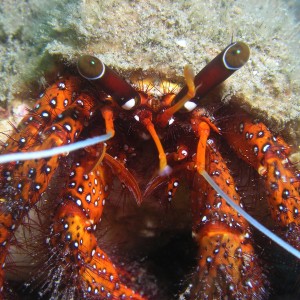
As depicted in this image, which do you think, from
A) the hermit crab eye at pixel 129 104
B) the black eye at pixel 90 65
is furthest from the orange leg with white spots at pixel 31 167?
the black eye at pixel 90 65

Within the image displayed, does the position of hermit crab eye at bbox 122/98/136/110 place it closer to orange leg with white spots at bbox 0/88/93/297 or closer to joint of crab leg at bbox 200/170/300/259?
orange leg with white spots at bbox 0/88/93/297

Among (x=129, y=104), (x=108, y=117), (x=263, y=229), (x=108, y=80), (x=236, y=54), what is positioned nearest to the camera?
(x=263, y=229)

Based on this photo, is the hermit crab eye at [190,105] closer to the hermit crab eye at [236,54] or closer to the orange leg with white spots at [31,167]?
the hermit crab eye at [236,54]

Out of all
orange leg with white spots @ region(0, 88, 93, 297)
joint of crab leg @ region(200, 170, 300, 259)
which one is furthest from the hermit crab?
joint of crab leg @ region(200, 170, 300, 259)

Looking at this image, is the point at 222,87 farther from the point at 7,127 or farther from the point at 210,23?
the point at 7,127

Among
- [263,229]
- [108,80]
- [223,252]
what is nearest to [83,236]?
[223,252]

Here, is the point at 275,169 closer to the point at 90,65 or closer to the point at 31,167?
the point at 90,65
